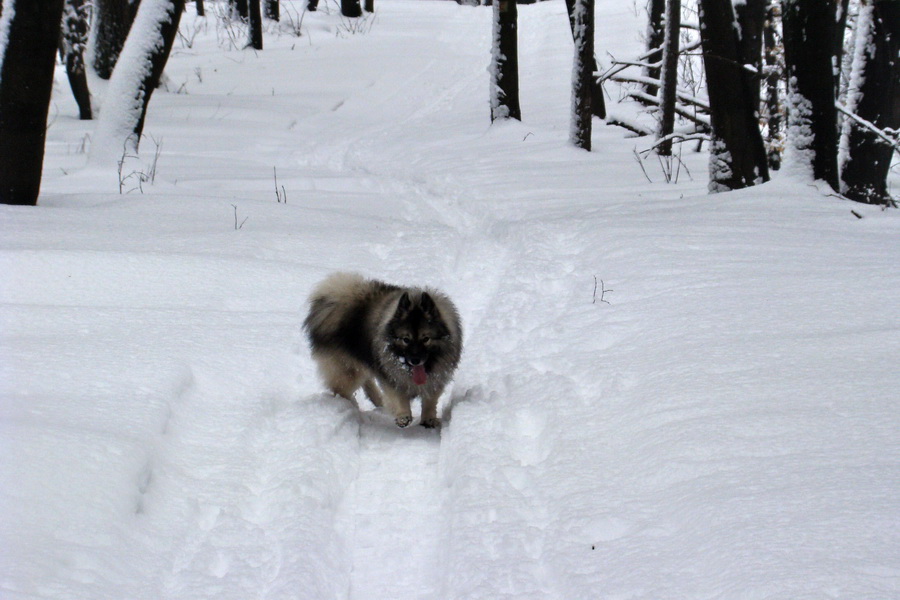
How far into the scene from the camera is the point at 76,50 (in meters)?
12.4

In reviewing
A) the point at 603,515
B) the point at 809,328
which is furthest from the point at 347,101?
the point at 603,515

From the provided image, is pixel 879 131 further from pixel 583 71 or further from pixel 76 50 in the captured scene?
pixel 76 50

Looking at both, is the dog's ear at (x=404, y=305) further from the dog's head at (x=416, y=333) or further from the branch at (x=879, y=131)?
the branch at (x=879, y=131)

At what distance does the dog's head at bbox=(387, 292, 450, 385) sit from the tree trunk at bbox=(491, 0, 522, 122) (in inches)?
412

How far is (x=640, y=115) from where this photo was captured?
1727 cm

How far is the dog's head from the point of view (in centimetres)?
436

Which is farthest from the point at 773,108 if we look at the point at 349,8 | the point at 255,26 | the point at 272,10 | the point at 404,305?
the point at 349,8

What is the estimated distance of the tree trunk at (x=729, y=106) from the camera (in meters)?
8.23

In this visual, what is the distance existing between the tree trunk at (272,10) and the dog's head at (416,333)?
26.2 m

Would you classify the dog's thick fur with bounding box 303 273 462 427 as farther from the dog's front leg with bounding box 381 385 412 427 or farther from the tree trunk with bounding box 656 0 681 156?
the tree trunk with bounding box 656 0 681 156

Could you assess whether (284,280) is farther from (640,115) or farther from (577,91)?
(640,115)

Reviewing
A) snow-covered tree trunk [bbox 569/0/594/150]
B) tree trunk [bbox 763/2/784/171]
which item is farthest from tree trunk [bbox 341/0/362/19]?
snow-covered tree trunk [bbox 569/0/594/150]

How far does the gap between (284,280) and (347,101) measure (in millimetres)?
12363

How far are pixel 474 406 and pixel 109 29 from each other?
11604 mm
